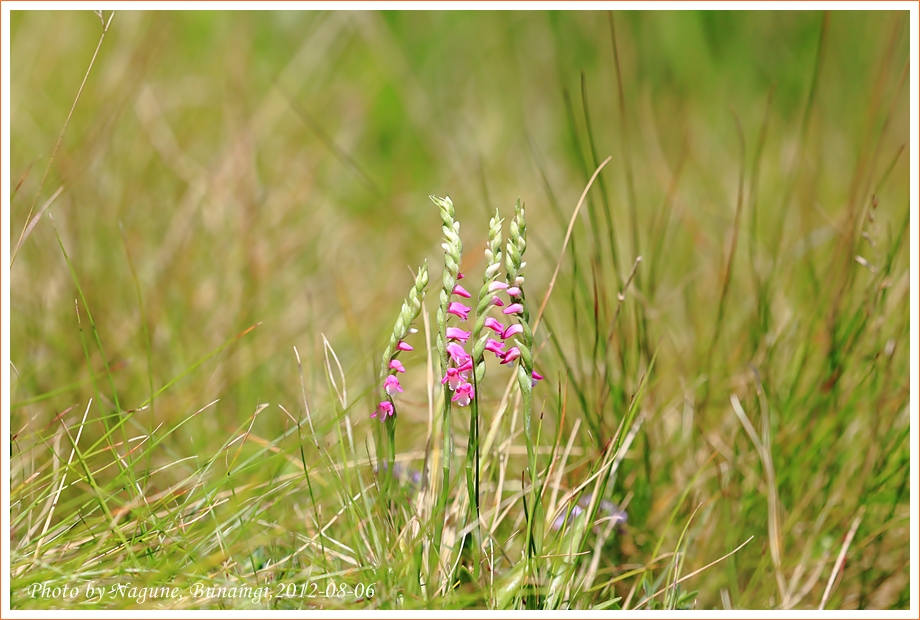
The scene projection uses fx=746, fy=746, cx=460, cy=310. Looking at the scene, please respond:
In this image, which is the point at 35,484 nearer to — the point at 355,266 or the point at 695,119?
the point at 355,266

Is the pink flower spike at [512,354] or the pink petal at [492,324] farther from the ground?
the pink petal at [492,324]

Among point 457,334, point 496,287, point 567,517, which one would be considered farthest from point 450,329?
point 567,517

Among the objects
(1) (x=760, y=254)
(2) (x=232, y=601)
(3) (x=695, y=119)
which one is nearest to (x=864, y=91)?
(3) (x=695, y=119)

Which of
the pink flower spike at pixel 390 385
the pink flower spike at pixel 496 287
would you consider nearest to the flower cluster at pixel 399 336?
the pink flower spike at pixel 390 385

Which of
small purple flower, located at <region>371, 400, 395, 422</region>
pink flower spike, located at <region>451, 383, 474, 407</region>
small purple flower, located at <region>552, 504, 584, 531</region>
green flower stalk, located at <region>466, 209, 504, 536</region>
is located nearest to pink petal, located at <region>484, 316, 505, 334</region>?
green flower stalk, located at <region>466, 209, 504, 536</region>

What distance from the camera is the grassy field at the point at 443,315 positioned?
145 centimetres

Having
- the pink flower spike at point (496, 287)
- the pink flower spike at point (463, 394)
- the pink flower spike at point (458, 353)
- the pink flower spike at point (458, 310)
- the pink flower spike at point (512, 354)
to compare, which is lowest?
the pink flower spike at point (463, 394)

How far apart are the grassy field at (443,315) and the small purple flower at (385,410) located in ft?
0.12

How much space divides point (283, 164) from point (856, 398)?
2.50m

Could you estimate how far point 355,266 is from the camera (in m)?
3.06

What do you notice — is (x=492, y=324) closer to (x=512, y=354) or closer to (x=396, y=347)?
(x=512, y=354)

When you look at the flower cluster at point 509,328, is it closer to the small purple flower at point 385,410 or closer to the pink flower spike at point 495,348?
the pink flower spike at point 495,348

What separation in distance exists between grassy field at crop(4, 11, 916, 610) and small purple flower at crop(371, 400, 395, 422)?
4cm

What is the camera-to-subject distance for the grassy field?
1.45 meters
